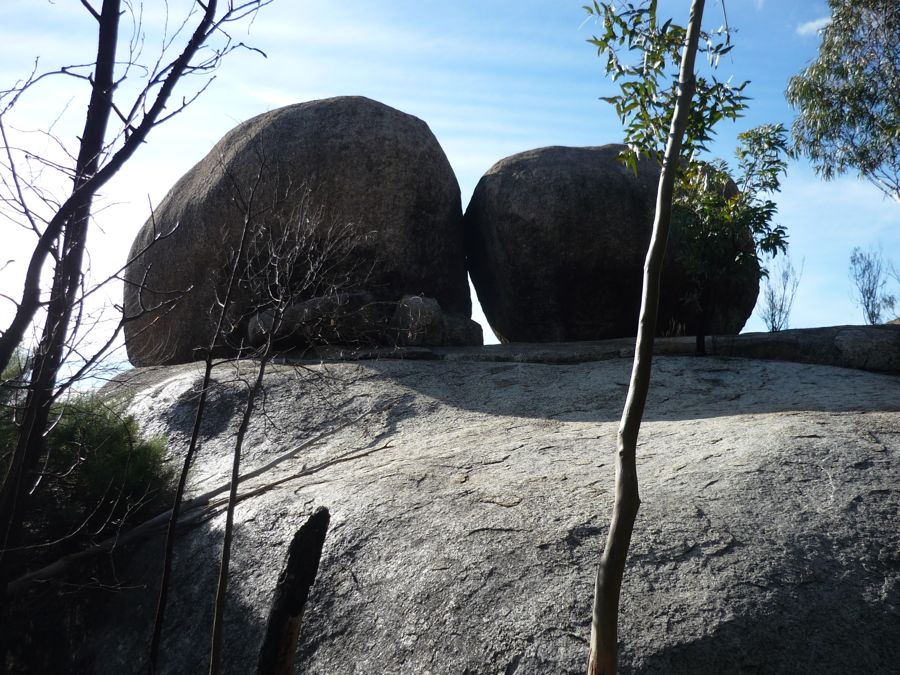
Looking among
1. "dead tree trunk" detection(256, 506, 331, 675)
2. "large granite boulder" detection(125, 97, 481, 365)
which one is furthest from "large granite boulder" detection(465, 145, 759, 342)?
"dead tree trunk" detection(256, 506, 331, 675)

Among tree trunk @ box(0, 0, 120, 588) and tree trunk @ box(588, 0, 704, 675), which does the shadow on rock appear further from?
tree trunk @ box(0, 0, 120, 588)

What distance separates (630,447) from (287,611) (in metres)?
1.75

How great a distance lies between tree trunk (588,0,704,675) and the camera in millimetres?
3049

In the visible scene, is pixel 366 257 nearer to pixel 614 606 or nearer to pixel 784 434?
pixel 784 434

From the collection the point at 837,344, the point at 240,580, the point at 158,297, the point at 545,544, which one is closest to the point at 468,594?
the point at 545,544

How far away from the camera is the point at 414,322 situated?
956 centimetres

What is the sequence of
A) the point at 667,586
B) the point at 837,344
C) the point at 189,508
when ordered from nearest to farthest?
the point at 667,586 → the point at 189,508 → the point at 837,344

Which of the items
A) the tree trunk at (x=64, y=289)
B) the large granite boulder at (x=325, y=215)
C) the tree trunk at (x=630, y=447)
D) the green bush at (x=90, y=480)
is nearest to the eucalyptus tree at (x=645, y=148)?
the tree trunk at (x=630, y=447)

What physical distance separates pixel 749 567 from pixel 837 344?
19.1ft

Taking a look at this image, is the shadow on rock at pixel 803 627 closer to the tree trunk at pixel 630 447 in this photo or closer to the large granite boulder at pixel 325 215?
the tree trunk at pixel 630 447

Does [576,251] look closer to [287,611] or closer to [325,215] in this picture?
[325,215]

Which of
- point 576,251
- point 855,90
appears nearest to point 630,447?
point 576,251

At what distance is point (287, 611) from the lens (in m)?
3.85

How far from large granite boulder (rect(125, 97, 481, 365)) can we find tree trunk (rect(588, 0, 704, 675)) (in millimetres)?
6726
